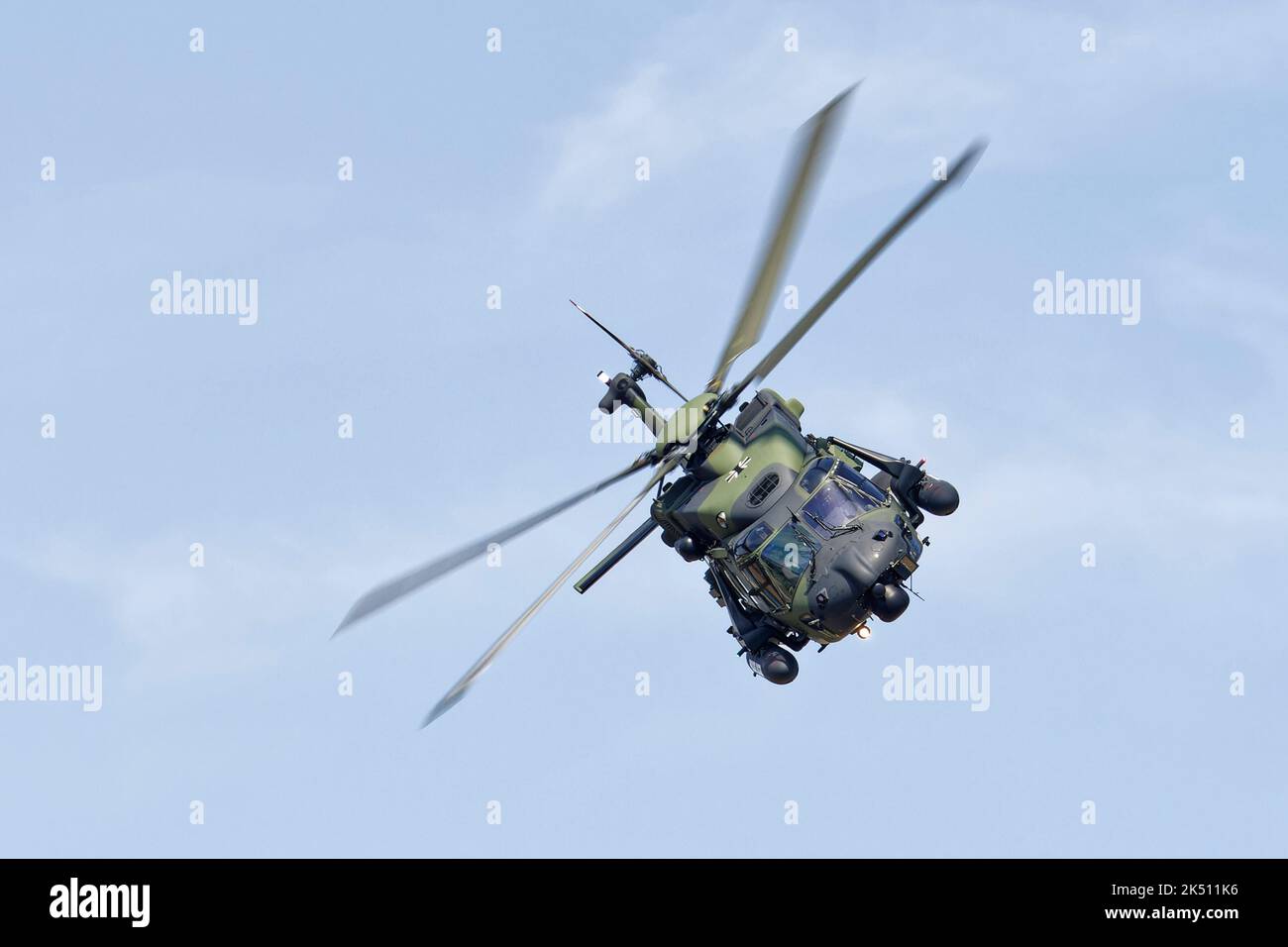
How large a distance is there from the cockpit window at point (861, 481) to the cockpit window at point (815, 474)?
27 centimetres

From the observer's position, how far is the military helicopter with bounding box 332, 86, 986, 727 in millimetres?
47719

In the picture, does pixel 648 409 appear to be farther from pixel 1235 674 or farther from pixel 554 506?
pixel 1235 674

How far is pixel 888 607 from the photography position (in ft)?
156

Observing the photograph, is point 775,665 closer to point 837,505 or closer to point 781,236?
point 837,505

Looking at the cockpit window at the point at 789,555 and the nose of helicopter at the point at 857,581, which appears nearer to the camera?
the nose of helicopter at the point at 857,581

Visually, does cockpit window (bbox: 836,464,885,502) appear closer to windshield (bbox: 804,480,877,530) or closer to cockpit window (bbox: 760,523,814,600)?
windshield (bbox: 804,480,877,530)

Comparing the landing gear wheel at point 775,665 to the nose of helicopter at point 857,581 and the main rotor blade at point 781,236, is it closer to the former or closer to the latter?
the nose of helicopter at point 857,581

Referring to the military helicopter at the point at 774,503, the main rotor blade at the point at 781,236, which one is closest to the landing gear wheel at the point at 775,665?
the military helicopter at the point at 774,503

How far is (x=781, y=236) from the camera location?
47562 mm

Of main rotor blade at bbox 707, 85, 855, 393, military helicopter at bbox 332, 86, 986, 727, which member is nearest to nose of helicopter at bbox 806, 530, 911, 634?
military helicopter at bbox 332, 86, 986, 727

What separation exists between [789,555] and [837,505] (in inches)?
60.5

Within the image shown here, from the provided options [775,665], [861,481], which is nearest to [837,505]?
[861,481]

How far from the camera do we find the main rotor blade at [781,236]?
150ft

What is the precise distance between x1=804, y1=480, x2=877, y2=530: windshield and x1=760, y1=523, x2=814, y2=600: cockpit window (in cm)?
49
